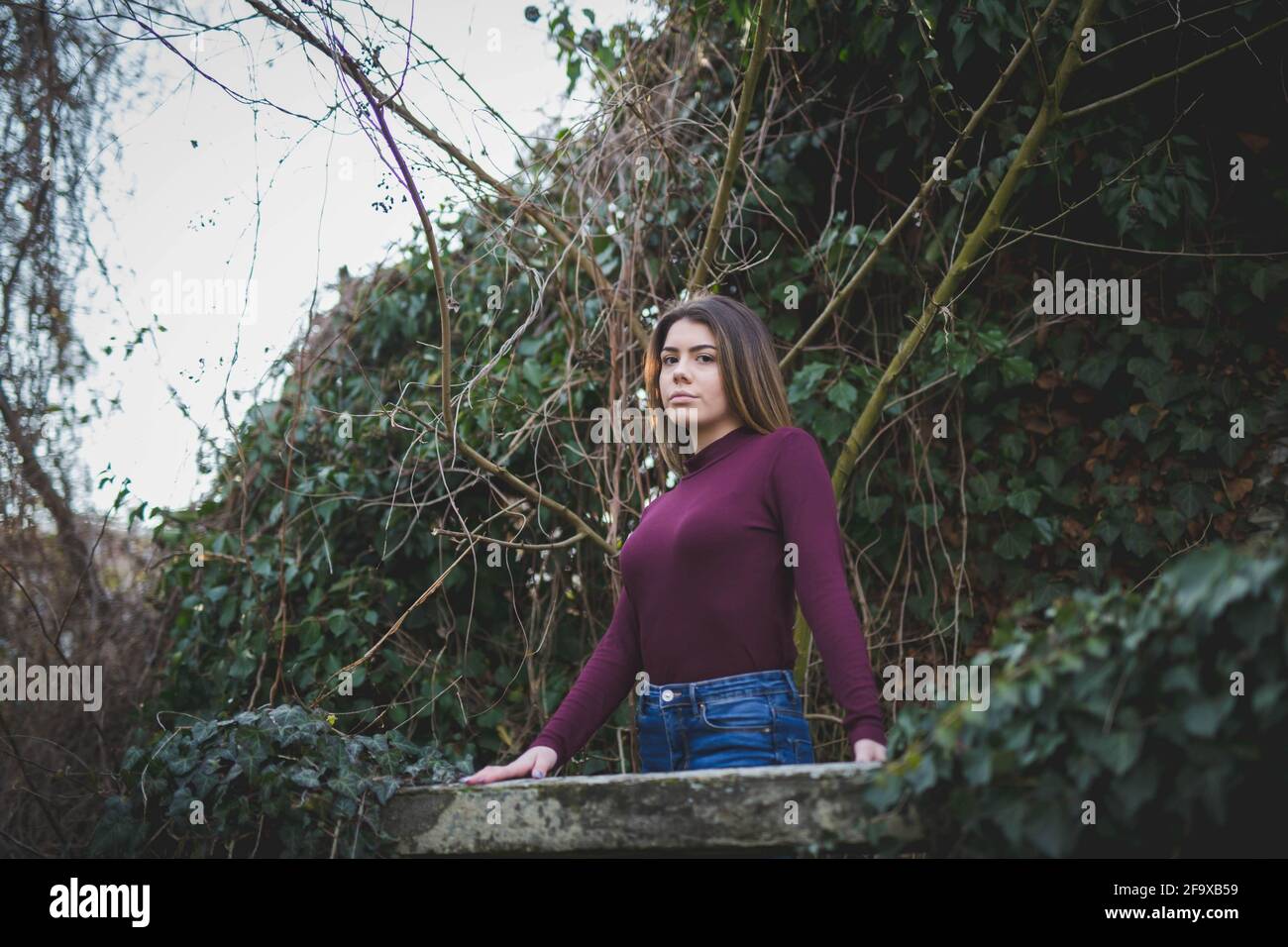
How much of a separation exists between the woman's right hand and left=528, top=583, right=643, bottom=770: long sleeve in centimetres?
3

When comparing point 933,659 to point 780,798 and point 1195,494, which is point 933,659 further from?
point 780,798

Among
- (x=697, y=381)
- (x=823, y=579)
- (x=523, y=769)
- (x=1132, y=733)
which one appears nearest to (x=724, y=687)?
(x=823, y=579)

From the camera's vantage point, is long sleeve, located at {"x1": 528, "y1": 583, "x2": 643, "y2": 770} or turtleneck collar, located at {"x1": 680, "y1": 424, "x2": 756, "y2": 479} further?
turtleneck collar, located at {"x1": 680, "y1": 424, "x2": 756, "y2": 479}

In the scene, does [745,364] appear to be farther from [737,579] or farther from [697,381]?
[737,579]

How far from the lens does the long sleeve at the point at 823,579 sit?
189 centimetres

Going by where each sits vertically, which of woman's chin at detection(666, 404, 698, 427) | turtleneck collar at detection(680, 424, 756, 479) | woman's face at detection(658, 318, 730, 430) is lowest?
turtleneck collar at detection(680, 424, 756, 479)

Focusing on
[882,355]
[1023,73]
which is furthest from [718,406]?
[1023,73]

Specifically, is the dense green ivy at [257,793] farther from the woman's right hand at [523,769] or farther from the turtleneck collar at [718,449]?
the turtleneck collar at [718,449]

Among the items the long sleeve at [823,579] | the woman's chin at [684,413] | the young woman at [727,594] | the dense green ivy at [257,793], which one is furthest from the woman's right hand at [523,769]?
the woman's chin at [684,413]

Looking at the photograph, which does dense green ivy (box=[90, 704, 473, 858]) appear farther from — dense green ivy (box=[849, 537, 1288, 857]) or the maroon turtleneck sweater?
dense green ivy (box=[849, 537, 1288, 857])

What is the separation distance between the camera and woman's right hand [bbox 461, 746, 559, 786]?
80.4 inches

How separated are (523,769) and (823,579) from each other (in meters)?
0.70

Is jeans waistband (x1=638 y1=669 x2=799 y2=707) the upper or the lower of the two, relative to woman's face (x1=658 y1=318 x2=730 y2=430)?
lower

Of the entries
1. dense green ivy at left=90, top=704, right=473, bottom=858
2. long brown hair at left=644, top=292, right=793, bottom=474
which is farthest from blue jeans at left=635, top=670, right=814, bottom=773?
long brown hair at left=644, top=292, right=793, bottom=474
